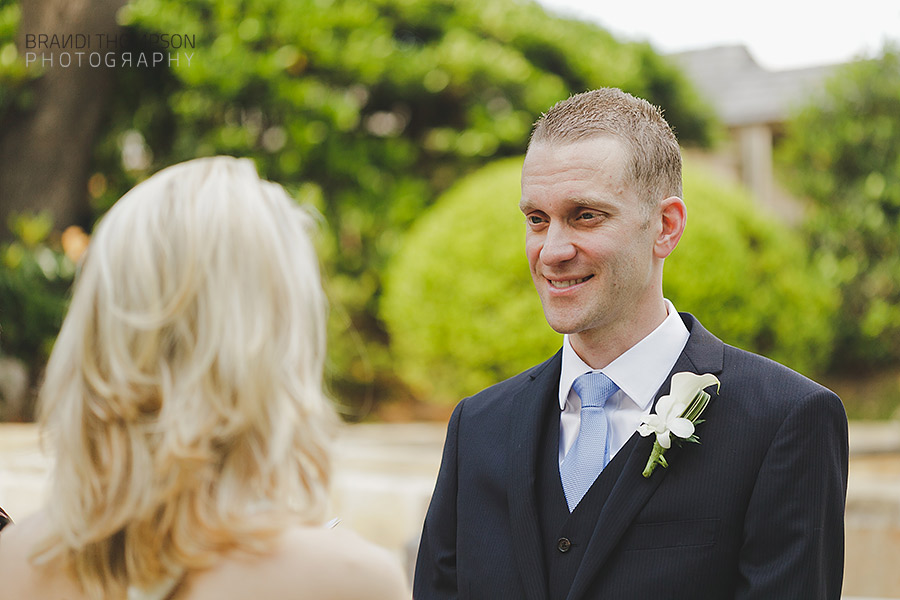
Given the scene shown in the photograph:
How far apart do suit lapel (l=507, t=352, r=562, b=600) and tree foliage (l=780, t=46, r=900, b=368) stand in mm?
10841

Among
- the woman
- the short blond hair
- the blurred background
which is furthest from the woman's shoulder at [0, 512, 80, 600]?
the blurred background

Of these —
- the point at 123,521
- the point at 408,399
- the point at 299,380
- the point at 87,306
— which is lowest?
the point at 408,399

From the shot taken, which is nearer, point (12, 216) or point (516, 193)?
point (516, 193)

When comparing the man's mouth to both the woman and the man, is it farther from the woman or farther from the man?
the woman

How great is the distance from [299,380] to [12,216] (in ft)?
34.2

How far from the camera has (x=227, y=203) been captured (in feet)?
4.95

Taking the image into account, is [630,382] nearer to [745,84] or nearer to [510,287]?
[510,287]

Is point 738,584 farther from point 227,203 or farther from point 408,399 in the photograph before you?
point 408,399

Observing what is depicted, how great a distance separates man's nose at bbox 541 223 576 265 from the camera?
2336mm

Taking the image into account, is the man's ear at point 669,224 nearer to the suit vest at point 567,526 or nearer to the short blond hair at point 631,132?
the short blond hair at point 631,132

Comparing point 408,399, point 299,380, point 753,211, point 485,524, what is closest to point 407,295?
point 408,399

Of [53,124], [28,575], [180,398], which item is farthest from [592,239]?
[53,124]

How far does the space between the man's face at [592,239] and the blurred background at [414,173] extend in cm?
583

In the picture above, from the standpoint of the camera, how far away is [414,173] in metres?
11.6
